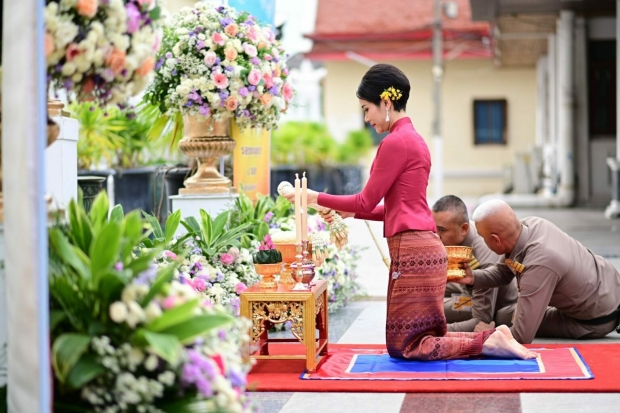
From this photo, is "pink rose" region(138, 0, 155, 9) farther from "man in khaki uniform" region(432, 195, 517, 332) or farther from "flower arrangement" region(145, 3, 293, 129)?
"flower arrangement" region(145, 3, 293, 129)

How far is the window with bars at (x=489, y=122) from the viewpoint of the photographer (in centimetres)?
2777

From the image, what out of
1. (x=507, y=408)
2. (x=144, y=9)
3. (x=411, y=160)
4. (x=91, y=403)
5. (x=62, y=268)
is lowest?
(x=507, y=408)

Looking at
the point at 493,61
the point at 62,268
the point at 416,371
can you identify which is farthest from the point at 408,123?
the point at 493,61

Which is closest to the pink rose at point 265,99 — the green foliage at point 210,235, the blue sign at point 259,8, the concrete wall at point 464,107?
the blue sign at point 259,8

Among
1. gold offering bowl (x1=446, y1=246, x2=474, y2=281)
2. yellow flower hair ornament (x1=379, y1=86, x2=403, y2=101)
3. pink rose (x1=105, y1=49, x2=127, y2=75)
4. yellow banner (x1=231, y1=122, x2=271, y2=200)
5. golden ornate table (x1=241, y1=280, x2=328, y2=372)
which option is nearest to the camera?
pink rose (x1=105, y1=49, x2=127, y2=75)

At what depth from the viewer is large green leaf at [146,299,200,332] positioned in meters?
2.97

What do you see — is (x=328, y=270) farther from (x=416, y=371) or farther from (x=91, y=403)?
(x=91, y=403)

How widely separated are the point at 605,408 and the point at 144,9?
7.82 ft

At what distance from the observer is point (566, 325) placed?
18.9 ft

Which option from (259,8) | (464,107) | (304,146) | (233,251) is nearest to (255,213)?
(233,251)

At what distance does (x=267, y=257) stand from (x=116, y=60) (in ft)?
6.02

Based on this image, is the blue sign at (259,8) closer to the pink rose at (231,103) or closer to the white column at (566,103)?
the pink rose at (231,103)

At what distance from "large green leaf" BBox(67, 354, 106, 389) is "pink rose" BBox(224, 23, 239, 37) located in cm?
410

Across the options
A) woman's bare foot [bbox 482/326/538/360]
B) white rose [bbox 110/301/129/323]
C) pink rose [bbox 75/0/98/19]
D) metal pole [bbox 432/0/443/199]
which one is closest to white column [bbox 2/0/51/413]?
white rose [bbox 110/301/129/323]
